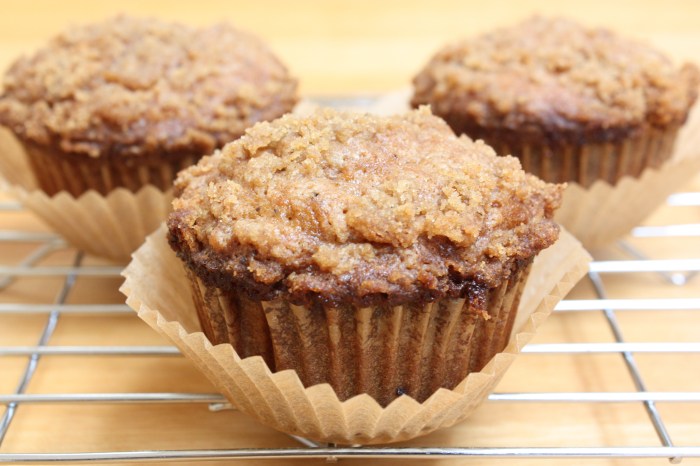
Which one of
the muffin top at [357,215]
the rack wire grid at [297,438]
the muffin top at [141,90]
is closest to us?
the muffin top at [357,215]

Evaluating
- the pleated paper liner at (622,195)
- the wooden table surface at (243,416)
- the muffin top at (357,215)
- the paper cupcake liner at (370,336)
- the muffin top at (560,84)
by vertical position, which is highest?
the muffin top at (357,215)

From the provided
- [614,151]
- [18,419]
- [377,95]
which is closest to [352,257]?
[18,419]

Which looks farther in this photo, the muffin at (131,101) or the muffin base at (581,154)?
the muffin base at (581,154)

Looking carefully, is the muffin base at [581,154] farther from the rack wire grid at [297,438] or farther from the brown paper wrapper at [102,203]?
the brown paper wrapper at [102,203]

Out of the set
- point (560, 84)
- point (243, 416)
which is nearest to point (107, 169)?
point (243, 416)

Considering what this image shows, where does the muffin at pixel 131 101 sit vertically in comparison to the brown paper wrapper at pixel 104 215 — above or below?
above

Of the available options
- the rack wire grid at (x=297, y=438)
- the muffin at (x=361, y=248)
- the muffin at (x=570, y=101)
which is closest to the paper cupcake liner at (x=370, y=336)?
the muffin at (x=361, y=248)

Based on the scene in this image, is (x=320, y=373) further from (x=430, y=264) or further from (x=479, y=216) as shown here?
(x=479, y=216)

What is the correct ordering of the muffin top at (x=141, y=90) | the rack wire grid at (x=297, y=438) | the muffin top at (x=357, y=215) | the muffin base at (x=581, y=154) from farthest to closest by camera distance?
the muffin base at (x=581, y=154), the muffin top at (x=141, y=90), the rack wire grid at (x=297, y=438), the muffin top at (x=357, y=215)
